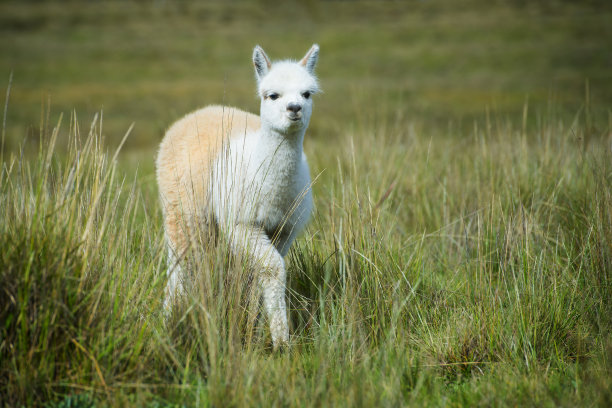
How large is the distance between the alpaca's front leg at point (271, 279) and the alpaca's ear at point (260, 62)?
3.96 feet

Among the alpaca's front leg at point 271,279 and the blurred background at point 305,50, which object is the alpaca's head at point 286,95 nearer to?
the alpaca's front leg at point 271,279

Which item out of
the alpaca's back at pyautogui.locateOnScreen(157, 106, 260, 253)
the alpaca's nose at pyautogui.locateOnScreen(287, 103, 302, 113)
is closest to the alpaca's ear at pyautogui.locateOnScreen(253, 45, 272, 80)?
the alpaca's back at pyautogui.locateOnScreen(157, 106, 260, 253)

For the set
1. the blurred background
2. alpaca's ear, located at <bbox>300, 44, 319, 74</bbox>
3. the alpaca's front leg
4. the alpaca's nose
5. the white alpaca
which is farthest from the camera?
the blurred background

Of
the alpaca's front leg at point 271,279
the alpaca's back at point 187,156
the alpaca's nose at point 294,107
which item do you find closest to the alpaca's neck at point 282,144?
the alpaca's nose at point 294,107

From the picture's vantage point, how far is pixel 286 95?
3457 mm

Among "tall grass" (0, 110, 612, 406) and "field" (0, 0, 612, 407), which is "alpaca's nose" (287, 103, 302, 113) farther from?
"tall grass" (0, 110, 612, 406)

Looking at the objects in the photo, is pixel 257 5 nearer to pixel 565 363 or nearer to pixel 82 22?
pixel 82 22

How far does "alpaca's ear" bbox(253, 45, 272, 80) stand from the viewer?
147 inches

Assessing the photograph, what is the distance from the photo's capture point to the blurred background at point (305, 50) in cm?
2314

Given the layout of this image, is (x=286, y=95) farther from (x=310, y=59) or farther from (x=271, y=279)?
(x=271, y=279)

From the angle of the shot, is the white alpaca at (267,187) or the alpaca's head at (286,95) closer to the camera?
the white alpaca at (267,187)

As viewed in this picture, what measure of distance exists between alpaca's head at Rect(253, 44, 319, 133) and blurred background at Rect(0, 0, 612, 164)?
19.8 feet

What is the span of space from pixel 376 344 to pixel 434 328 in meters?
0.39

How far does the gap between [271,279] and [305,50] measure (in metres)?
49.8
